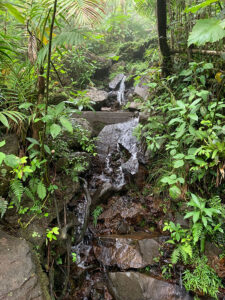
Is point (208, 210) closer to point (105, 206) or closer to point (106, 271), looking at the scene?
point (106, 271)

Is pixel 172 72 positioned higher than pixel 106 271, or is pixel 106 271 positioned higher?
pixel 172 72

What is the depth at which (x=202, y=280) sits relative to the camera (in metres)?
2.26

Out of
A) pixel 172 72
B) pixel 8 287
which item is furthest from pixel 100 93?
pixel 8 287

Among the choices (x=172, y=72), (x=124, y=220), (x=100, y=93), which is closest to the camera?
(x=124, y=220)

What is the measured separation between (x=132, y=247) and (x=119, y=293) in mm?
614

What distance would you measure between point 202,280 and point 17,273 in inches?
87.0

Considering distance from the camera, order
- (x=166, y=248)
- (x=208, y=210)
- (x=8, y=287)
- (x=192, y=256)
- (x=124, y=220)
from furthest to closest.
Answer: (x=124, y=220)
(x=166, y=248)
(x=192, y=256)
(x=208, y=210)
(x=8, y=287)

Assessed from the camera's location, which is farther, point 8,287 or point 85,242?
point 85,242

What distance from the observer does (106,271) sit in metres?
2.81

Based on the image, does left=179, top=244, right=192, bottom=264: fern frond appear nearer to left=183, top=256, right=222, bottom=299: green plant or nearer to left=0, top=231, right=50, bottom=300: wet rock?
left=183, top=256, right=222, bottom=299: green plant

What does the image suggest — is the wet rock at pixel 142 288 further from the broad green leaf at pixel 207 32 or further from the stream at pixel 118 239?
the broad green leaf at pixel 207 32

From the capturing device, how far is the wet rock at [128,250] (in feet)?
8.87

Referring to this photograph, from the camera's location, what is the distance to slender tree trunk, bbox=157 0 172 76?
3219mm

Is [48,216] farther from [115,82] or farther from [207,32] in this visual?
[115,82]
